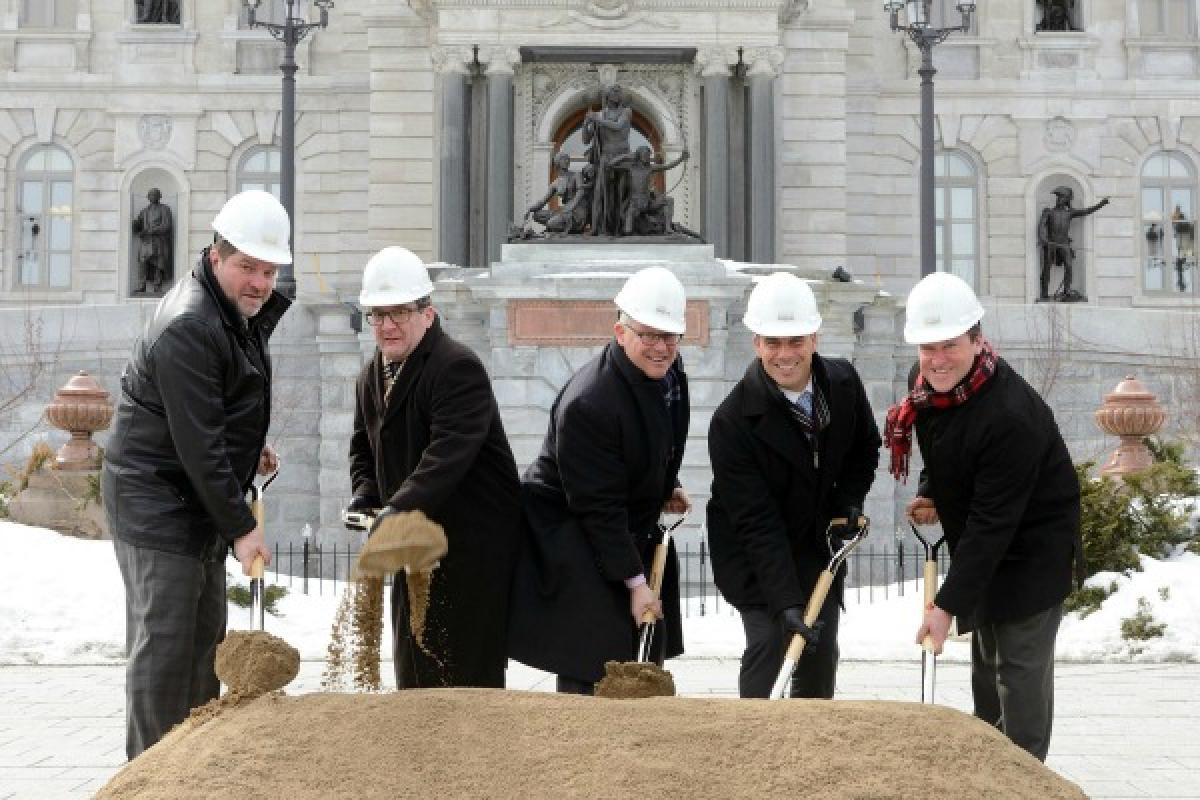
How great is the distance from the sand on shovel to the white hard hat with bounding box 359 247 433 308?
191 centimetres

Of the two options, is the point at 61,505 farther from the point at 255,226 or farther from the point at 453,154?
the point at 453,154

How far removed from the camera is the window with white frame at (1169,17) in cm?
3594

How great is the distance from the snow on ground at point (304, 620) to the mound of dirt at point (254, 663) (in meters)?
8.31

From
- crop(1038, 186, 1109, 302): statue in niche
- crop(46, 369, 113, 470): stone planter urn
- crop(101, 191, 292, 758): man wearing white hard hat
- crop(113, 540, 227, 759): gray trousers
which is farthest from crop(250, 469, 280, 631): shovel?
crop(1038, 186, 1109, 302): statue in niche

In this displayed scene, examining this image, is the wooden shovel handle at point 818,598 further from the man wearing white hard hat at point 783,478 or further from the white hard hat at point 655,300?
the white hard hat at point 655,300

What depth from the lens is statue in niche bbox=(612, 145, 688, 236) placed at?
1998 centimetres

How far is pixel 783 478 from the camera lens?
6539 mm

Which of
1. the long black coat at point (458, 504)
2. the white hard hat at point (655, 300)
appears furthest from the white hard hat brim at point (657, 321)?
the long black coat at point (458, 504)

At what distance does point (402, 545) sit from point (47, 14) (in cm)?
3318

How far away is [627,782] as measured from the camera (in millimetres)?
3537

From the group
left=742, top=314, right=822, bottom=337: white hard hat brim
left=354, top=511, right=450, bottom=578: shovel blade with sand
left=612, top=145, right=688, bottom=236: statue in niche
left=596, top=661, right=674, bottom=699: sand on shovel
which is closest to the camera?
left=596, top=661, right=674, bottom=699: sand on shovel

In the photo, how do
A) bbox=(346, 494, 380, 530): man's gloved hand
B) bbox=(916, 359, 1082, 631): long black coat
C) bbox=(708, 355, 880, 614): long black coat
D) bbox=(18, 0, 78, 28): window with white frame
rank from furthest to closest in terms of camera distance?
1. bbox=(18, 0, 78, 28): window with white frame
2. bbox=(346, 494, 380, 530): man's gloved hand
3. bbox=(708, 355, 880, 614): long black coat
4. bbox=(916, 359, 1082, 631): long black coat

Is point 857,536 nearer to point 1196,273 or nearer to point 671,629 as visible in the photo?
point 671,629

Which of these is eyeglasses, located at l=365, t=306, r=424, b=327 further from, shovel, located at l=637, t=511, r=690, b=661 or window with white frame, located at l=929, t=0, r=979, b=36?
window with white frame, located at l=929, t=0, r=979, b=36
